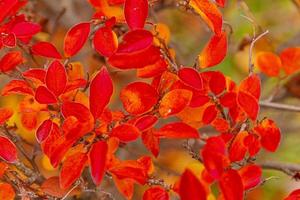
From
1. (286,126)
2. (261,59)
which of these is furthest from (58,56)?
(286,126)

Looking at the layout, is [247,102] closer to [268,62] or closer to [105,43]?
[105,43]

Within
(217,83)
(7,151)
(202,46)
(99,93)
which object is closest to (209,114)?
(217,83)

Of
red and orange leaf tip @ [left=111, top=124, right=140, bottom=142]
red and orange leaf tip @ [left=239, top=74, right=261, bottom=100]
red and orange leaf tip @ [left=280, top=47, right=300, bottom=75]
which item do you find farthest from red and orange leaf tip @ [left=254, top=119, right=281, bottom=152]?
red and orange leaf tip @ [left=280, top=47, right=300, bottom=75]

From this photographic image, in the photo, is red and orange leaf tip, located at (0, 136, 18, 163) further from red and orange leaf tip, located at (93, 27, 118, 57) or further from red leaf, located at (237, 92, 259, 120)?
red leaf, located at (237, 92, 259, 120)

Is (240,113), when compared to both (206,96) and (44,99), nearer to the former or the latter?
(206,96)

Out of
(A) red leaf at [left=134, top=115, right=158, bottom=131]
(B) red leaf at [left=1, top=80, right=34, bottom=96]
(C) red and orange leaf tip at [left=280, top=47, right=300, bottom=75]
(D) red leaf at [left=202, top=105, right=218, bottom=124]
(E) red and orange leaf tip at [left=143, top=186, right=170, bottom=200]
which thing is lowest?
(C) red and orange leaf tip at [left=280, top=47, right=300, bottom=75]

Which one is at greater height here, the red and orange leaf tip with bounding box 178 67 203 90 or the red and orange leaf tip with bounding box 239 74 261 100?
the red and orange leaf tip with bounding box 178 67 203 90
